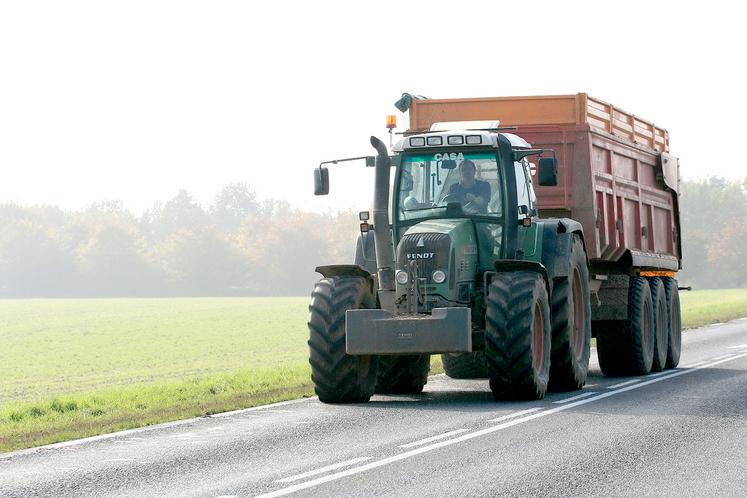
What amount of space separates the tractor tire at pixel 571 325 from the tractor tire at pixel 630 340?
264 centimetres

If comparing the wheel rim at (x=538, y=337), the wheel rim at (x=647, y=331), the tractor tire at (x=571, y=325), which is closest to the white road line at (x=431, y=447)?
the tractor tire at (x=571, y=325)

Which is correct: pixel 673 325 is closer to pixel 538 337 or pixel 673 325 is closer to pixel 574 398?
pixel 574 398

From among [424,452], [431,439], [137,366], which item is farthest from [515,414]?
[137,366]

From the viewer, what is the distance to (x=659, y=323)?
2184 cm

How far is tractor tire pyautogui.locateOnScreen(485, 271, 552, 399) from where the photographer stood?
49.6ft

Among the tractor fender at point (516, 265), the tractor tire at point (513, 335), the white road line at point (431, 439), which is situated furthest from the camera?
the tractor fender at point (516, 265)

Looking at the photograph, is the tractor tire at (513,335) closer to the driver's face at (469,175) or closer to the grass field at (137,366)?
the driver's face at (469,175)

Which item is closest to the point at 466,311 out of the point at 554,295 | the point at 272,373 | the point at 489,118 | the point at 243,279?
the point at 554,295

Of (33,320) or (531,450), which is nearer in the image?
(531,450)

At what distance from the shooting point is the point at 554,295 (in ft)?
54.6

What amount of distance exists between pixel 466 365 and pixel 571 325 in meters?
3.59

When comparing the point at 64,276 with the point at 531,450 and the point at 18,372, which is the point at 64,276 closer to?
the point at 18,372

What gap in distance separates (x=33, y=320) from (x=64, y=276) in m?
90.5

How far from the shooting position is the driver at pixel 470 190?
53.4 ft
